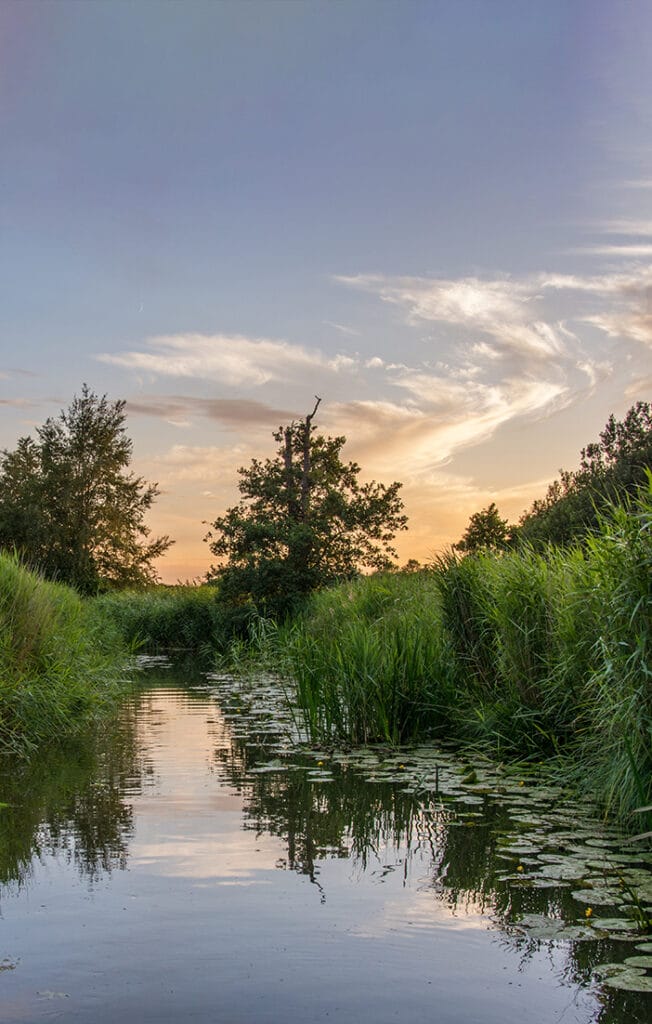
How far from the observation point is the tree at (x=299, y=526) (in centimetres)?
2845

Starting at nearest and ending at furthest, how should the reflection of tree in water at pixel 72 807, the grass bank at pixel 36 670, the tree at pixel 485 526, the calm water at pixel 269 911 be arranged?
the calm water at pixel 269 911
the reflection of tree in water at pixel 72 807
the grass bank at pixel 36 670
the tree at pixel 485 526

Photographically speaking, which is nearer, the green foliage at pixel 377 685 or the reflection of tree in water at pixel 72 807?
the reflection of tree in water at pixel 72 807

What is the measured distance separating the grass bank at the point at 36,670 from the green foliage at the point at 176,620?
1643cm

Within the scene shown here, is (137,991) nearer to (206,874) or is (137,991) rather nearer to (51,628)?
(206,874)

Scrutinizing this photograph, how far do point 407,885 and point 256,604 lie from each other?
23.3 metres

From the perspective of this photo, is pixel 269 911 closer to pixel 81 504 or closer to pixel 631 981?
pixel 631 981

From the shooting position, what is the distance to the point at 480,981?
417 cm

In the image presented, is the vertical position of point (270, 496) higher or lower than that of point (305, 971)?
higher

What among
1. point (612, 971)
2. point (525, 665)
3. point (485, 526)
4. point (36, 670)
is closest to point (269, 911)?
point (612, 971)

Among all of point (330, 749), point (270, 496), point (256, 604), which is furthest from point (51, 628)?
point (270, 496)

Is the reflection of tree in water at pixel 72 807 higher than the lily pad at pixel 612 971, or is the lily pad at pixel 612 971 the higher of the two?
the lily pad at pixel 612 971

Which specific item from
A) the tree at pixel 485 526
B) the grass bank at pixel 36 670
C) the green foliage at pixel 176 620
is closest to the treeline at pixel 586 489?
the tree at pixel 485 526

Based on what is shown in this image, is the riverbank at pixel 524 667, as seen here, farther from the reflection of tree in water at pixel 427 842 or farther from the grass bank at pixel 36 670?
the grass bank at pixel 36 670

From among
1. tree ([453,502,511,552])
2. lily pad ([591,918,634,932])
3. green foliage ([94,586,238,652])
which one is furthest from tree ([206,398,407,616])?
lily pad ([591,918,634,932])
